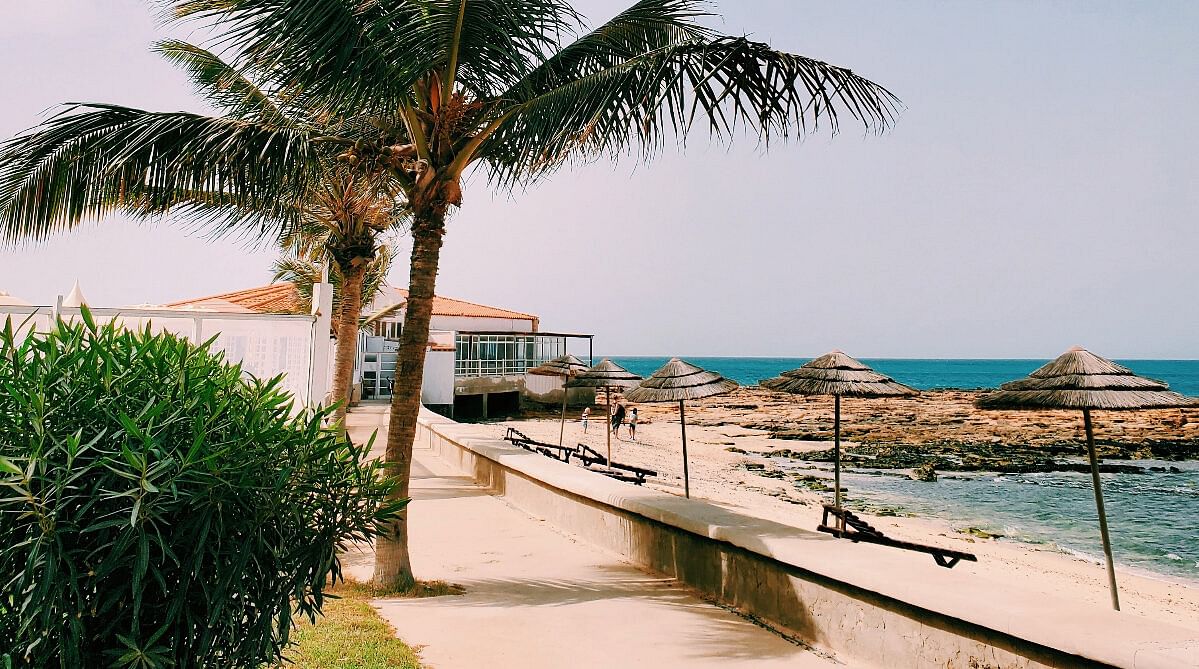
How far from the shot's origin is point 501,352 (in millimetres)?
42000

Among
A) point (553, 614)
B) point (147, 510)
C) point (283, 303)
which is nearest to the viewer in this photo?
point (147, 510)

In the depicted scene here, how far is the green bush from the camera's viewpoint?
6.63 ft

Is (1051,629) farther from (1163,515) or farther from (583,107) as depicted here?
(1163,515)

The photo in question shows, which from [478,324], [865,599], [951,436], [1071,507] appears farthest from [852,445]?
[865,599]

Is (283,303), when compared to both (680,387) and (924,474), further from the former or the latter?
(924,474)

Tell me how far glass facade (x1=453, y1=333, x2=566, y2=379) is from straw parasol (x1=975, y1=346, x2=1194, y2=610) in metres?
32.8

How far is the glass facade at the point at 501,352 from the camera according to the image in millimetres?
39188

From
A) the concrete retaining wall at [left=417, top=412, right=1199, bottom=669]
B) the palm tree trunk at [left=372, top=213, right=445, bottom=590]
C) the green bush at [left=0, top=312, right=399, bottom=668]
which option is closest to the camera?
the green bush at [left=0, top=312, right=399, bottom=668]

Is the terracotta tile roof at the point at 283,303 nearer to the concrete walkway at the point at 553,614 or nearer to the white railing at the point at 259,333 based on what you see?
the white railing at the point at 259,333

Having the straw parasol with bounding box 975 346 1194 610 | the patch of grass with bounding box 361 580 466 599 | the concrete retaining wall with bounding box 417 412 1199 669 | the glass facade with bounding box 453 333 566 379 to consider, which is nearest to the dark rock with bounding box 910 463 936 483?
the straw parasol with bounding box 975 346 1194 610

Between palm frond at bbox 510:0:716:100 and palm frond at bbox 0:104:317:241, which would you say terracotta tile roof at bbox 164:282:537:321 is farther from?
palm frond at bbox 510:0:716:100

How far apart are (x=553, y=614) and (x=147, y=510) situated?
3577 millimetres

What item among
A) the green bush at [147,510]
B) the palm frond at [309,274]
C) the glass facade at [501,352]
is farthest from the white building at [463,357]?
the green bush at [147,510]

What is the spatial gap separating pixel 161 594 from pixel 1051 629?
137 inches
